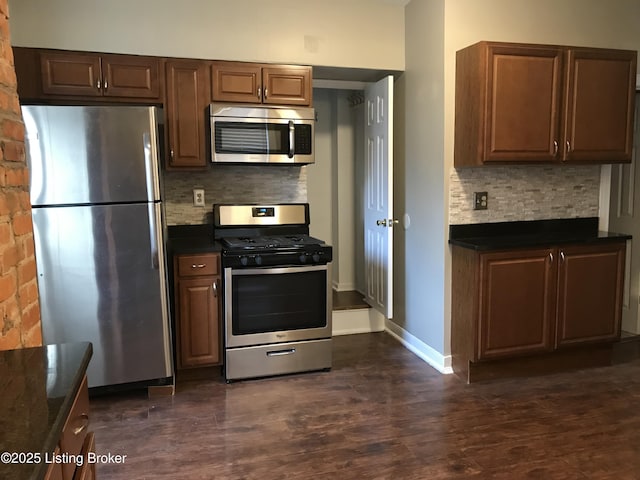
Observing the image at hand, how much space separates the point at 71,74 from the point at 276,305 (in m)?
1.88

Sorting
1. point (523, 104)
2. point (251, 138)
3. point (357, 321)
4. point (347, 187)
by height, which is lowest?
point (357, 321)

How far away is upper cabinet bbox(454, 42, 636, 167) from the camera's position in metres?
2.95

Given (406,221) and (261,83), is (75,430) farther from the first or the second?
(406,221)

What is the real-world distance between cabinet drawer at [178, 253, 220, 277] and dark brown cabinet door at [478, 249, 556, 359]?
162cm

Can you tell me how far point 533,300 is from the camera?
3.12m

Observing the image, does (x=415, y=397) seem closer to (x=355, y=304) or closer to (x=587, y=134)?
(x=355, y=304)

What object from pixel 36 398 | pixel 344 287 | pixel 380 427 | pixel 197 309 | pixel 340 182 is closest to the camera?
pixel 36 398

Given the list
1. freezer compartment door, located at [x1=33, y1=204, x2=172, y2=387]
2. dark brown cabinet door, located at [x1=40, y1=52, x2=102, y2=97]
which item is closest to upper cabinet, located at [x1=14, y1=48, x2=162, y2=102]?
Answer: dark brown cabinet door, located at [x1=40, y1=52, x2=102, y2=97]

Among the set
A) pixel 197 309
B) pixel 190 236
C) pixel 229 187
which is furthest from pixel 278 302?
pixel 229 187

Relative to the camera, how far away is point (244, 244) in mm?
3223

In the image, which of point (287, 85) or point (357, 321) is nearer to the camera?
point (287, 85)

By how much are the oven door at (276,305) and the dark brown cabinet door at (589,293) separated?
1.50m

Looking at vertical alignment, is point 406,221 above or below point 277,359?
above

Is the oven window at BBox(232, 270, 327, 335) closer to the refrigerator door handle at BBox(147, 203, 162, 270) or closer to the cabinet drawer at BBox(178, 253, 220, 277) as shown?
the cabinet drawer at BBox(178, 253, 220, 277)
